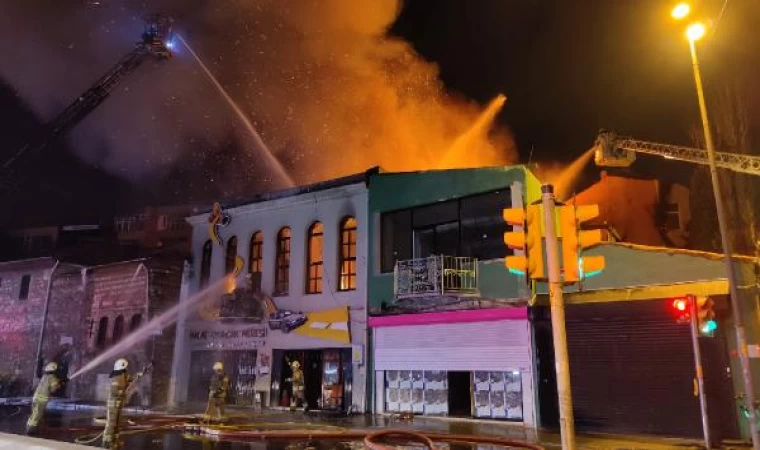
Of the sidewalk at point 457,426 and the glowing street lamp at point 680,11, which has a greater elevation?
the glowing street lamp at point 680,11

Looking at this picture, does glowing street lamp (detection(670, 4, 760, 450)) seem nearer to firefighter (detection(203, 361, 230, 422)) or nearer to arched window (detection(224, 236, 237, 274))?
firefighter (detection(203, 361, 230, 422))

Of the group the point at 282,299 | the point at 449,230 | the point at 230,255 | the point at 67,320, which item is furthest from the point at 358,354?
the point at 67,320

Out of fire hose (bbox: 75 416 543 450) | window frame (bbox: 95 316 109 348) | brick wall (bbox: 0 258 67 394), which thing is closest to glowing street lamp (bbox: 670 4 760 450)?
fire hose (bbox: 75 416 543 450)

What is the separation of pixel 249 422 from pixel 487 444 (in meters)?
7.57

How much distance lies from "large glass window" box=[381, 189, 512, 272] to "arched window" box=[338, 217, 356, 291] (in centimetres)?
145

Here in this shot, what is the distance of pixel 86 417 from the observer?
746 inches

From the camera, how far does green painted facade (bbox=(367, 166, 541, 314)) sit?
17172 millimetres

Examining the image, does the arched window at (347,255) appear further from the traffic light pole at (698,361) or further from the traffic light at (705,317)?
the traffic light at (705,317)

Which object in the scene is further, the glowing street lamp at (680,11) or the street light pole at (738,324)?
the glowing street lamp at (680,11)

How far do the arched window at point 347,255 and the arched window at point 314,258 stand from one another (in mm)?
935

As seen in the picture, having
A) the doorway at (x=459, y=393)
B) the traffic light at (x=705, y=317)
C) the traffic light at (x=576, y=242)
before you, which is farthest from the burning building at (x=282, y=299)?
the traffic light at (x=576, y=242)

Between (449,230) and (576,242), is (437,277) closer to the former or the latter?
(449,230)

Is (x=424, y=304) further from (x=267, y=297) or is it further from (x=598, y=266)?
(x=598, y=266)

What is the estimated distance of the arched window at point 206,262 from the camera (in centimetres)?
2480
